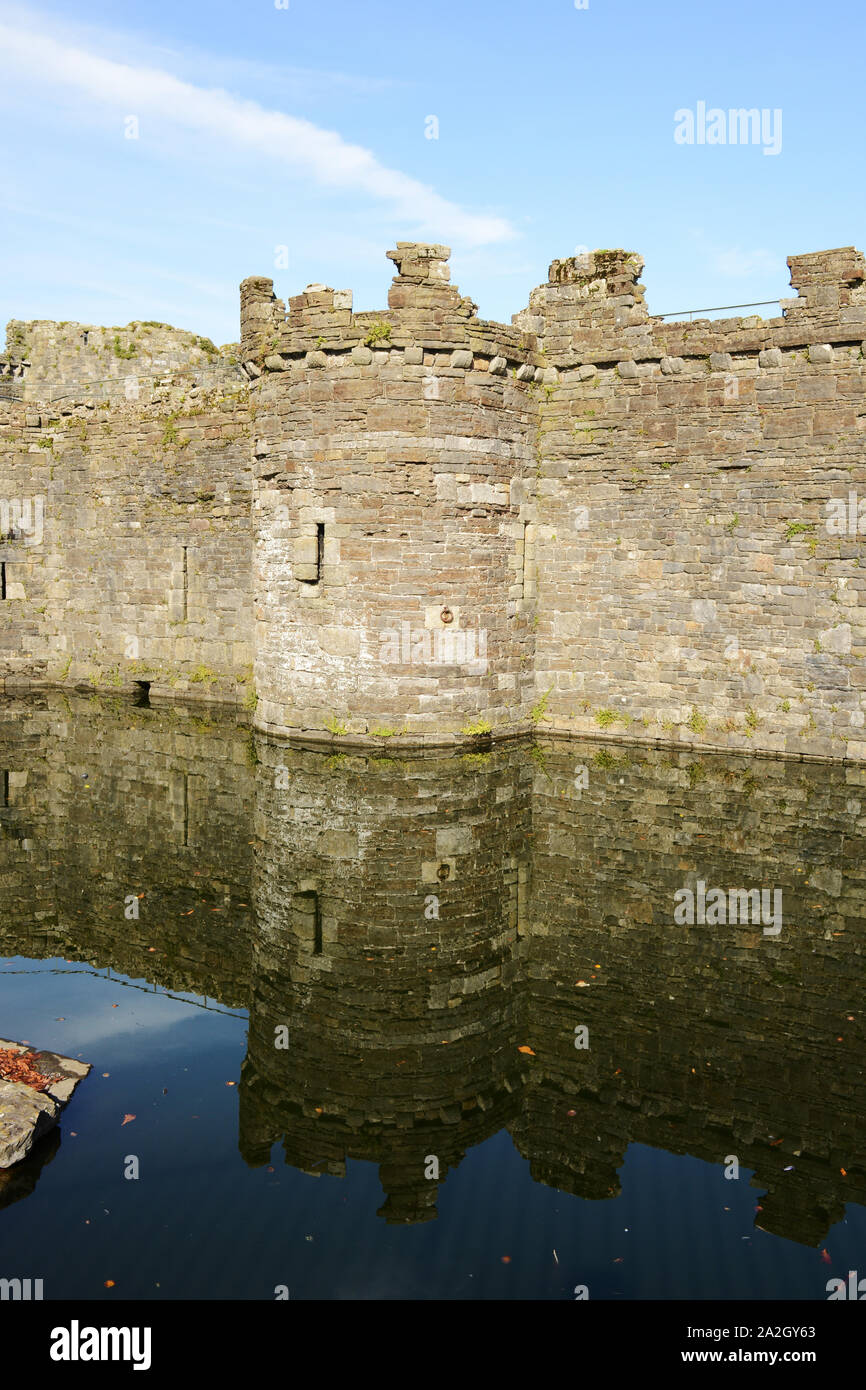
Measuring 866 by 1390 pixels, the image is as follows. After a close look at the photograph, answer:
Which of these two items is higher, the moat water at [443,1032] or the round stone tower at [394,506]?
the round stone tower at [394,506]

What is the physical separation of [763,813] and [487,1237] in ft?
22.2

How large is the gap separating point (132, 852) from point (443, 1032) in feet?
14.9

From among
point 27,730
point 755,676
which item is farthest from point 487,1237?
point 27,730

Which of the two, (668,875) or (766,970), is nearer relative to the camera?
(766,970)

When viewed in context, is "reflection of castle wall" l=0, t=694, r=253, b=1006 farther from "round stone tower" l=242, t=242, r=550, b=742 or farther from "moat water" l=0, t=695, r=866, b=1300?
"round stone tower" l=242, t=242, r=550, b=742

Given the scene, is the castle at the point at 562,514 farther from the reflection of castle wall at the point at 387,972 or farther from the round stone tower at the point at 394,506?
the reflection of castle wall at the point at 387,972

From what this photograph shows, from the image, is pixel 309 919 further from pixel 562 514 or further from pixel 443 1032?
pixel 562 514

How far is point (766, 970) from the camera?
22.8 feet

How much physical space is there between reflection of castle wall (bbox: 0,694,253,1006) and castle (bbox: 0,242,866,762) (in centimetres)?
206

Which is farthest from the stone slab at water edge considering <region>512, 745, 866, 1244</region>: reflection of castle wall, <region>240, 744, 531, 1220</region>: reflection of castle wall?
<region>512, 745, 866, 1244</region>: reflection of castle wall

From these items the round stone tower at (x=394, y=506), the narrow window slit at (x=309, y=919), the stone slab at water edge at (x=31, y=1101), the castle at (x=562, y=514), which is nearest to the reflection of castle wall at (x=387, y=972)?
the narrow window slit at (x=309, y=919)

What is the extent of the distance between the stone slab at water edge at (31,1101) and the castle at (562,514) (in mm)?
7267

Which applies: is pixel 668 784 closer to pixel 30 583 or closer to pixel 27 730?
pixel 27 730

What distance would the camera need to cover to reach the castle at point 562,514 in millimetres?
12484
